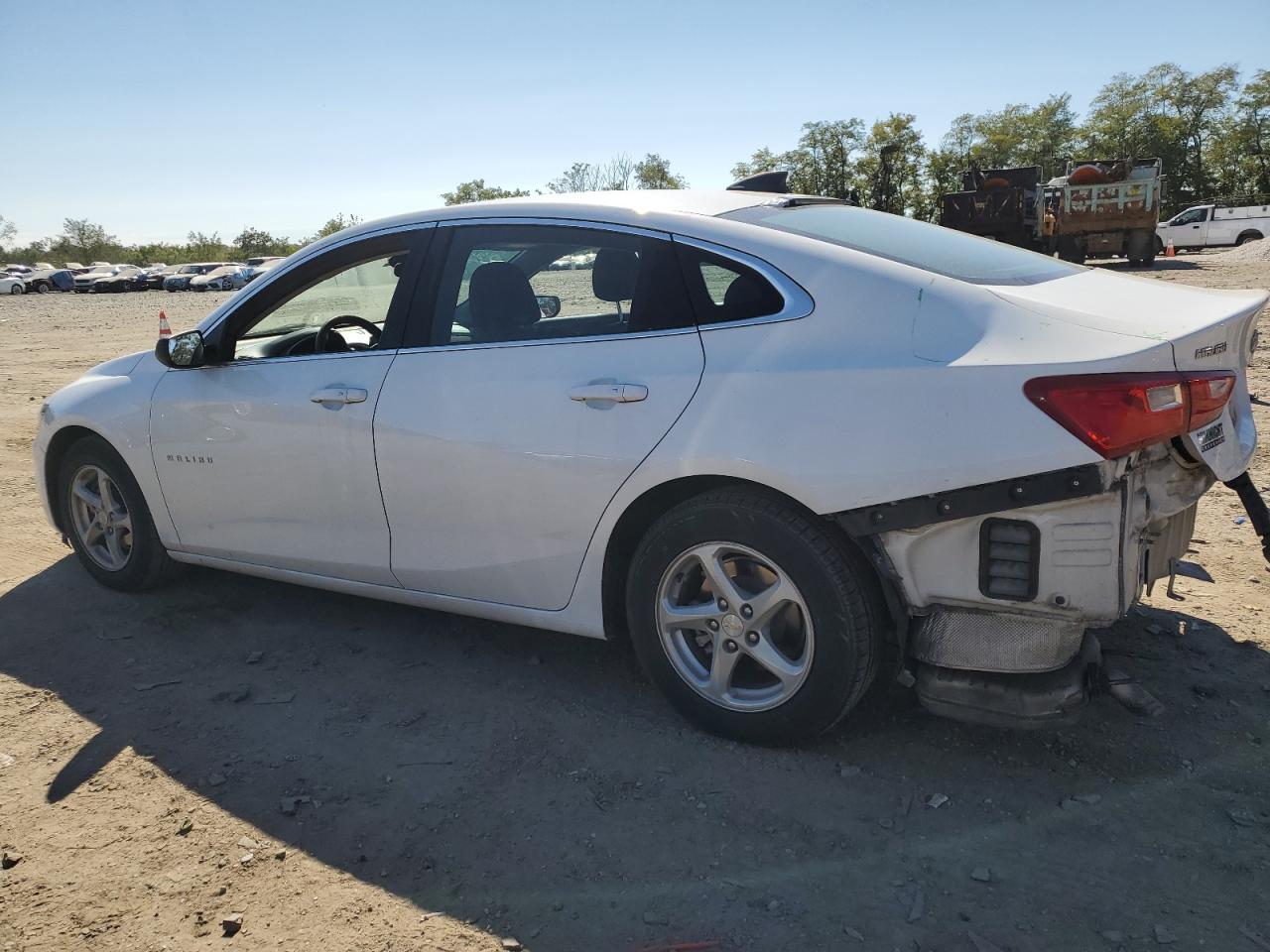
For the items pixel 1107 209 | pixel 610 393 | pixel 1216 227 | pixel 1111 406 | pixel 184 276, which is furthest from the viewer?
pixel 184 276

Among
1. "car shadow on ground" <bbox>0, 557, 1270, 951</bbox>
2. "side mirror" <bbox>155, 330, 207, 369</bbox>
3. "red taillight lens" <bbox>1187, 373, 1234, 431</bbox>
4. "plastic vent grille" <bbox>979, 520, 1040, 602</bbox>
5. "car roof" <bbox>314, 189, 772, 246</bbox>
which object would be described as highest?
"car roof" <bbox>314, 189, 772, 246</bbox>

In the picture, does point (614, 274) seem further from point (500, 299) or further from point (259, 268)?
point (259, 268)

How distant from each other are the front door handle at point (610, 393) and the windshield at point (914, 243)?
2.23 feet

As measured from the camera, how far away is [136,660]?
3.97m

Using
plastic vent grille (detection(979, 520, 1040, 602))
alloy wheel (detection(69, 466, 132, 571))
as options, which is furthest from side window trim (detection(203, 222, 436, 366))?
plastic vent grille (detection(979, 520, 1040, 602))

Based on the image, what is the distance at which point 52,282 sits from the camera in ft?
180

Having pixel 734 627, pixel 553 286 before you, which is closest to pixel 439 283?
pixel 553 286

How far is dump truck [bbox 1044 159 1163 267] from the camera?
977 inches

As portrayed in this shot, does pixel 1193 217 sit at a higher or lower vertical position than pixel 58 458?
higher

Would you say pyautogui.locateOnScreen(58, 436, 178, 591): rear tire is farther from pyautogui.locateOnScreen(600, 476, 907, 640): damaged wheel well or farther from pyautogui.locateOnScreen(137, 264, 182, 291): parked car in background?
pyautogui.locateOnScreen(137, 264, 182, 291): parked car in background

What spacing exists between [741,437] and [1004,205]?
24.7m

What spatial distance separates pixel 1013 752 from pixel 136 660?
3.37m

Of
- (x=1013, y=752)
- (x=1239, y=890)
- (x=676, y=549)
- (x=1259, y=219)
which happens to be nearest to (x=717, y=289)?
(x=676, y=549)

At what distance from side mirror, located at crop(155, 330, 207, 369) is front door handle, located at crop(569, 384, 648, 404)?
6.14 feet
